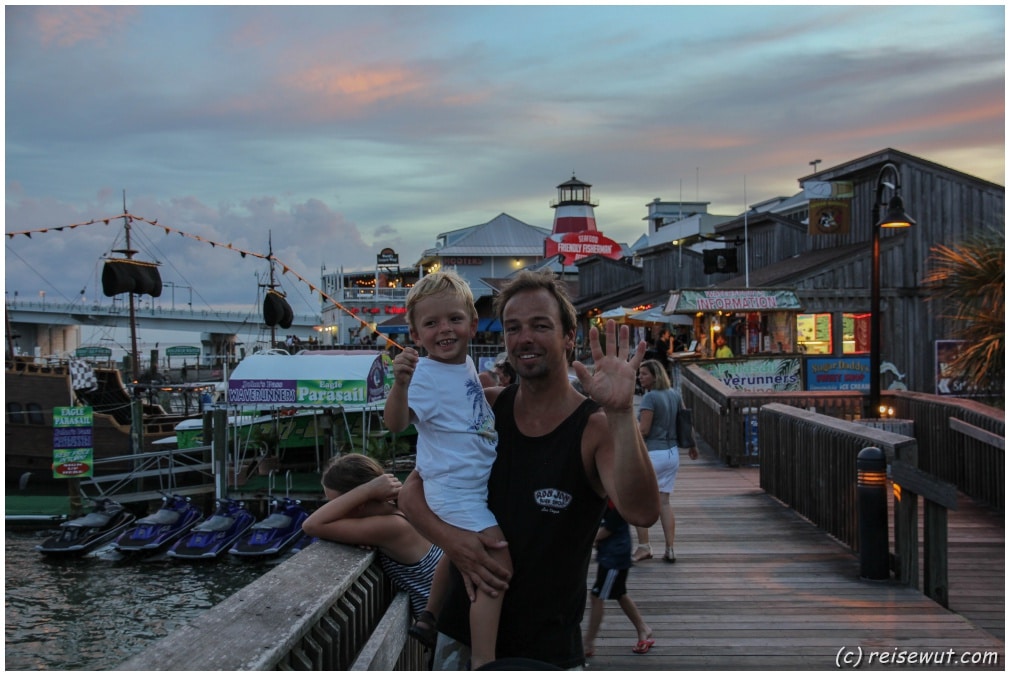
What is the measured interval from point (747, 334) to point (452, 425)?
2021cm

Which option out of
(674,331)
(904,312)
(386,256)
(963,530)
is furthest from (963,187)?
(386,256)

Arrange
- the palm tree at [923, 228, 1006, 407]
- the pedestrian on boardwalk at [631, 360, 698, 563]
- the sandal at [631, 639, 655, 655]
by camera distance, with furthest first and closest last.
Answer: the palm tree at [923, 228, 1006, 407] < the pedestrian on boardwalk at [631, 360, 698, 563] < the sandal at [631, 639, 655, 655]

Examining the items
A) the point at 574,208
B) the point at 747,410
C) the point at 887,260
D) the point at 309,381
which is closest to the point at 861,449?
the point at 747,410

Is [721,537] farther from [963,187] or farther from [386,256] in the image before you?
[386,256]

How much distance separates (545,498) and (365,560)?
1.23m

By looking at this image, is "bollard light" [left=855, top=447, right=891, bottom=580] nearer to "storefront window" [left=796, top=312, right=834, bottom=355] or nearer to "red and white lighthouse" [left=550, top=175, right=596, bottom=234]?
"storefront window" [left=796, top=312, right=834, bottom=355]

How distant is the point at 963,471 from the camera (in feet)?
35.6

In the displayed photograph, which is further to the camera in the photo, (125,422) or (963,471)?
(125,422)

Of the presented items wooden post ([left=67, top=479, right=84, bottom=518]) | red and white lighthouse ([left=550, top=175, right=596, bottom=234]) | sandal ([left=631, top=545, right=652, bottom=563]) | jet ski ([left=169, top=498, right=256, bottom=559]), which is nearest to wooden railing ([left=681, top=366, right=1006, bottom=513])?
sandal ([left=631, top=545, right=652, bottom=563])

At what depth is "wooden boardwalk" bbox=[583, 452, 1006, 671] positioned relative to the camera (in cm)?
551

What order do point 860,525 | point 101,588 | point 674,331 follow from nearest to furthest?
point 860,525 → point 101,588 → point 674,331

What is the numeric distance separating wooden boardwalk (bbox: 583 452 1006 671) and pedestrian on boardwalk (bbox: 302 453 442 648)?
2.01 meters

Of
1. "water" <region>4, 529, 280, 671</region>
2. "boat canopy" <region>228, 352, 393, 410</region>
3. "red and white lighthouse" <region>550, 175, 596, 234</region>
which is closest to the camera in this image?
"water" <region>4, 529, 280, 671</region>

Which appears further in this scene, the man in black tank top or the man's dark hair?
the man's dark hair
